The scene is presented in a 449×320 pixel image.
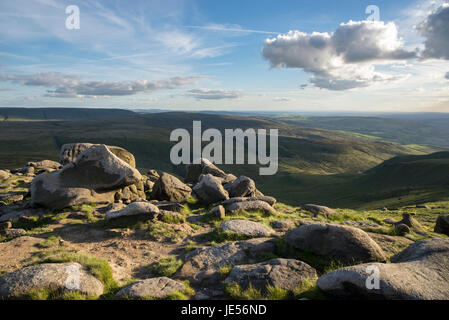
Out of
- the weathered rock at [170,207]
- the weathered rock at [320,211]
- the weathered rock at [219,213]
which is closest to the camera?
the weathered rock at [219,213]

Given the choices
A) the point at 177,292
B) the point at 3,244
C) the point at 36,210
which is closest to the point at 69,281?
the point at 177,292

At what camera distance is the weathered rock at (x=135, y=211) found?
57.7ft

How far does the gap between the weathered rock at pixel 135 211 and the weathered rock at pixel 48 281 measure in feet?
24.0

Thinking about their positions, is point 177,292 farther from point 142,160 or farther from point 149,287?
point 142,160

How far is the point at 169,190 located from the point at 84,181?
7630 mm

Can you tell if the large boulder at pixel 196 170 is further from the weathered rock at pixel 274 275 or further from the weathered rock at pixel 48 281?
the weathered rock at pixel 48 281

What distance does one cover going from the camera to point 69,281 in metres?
9.43

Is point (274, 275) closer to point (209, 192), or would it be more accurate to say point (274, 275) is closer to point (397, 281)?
point (397, 281)

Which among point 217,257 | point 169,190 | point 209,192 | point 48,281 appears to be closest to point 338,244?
point 217,257

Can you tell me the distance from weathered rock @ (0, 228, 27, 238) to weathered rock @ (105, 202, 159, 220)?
5.07 meters

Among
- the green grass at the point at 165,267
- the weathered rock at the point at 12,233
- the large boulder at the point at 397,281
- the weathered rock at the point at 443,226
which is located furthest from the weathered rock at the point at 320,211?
the weathered rock at the point at 12,233

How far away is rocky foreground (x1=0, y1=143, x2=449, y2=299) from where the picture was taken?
30.1 feet

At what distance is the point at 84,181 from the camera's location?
21.7 m

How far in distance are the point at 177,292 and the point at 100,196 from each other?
15973 millimetres
